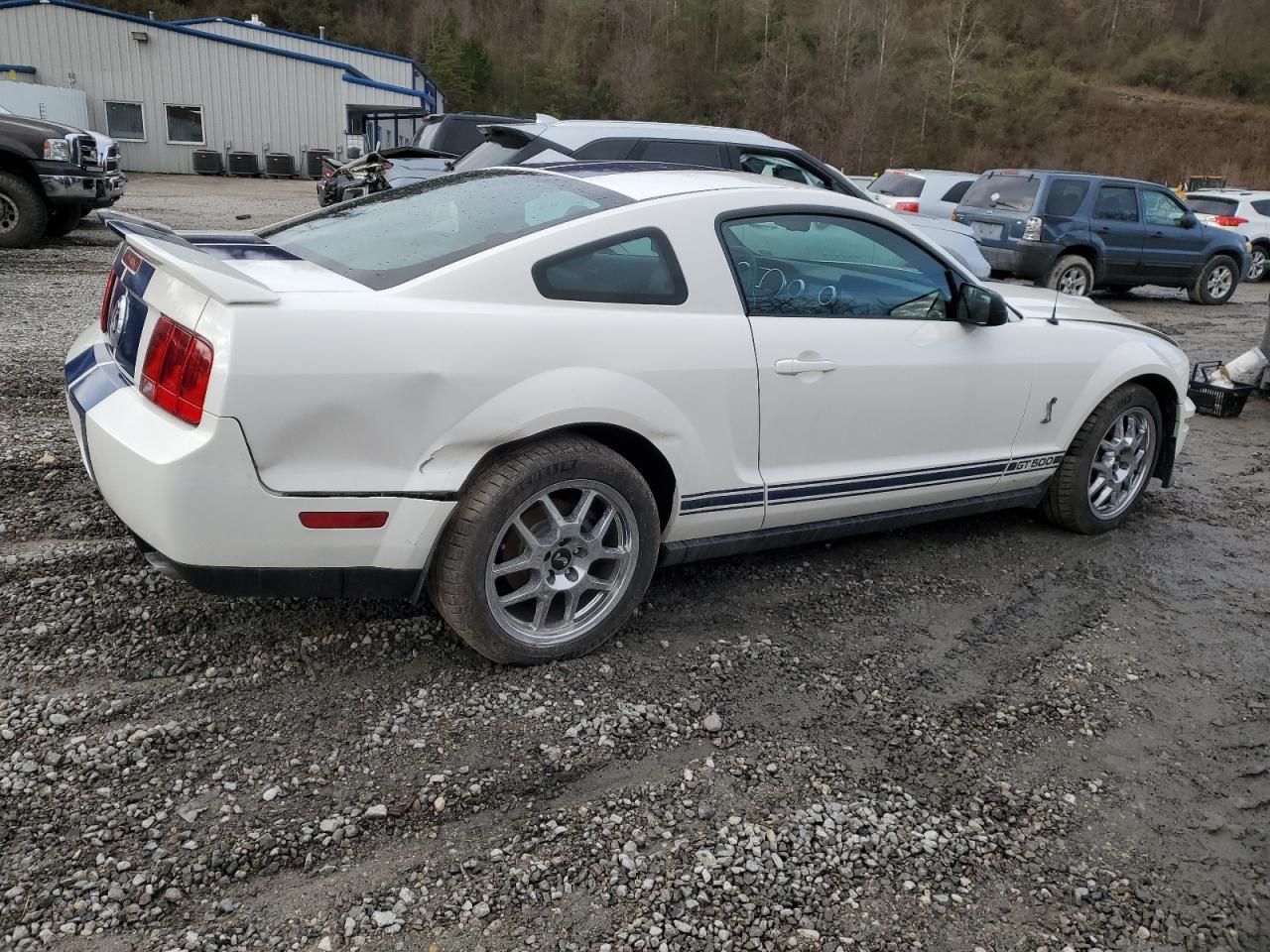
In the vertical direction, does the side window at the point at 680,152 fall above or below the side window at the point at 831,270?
above

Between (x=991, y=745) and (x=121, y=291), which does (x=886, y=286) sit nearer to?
(x=991, y=745)

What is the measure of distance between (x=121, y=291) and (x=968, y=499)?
333 cm

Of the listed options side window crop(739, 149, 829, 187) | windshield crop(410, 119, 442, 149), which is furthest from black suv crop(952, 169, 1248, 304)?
windshield crop(410, 119, 442, 149)

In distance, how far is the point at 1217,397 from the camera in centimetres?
738

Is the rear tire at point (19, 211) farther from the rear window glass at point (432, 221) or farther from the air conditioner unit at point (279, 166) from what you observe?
the air conditioner unit at point (279, 166)

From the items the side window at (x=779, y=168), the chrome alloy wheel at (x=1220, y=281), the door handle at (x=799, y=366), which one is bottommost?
the chrome alloy wheel at (x=1220, y=281)

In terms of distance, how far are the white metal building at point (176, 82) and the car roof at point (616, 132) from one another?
Answer: 90.6 ft

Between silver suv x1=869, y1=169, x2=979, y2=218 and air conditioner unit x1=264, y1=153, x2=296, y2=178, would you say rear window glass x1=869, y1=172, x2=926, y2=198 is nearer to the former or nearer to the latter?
silver suv x1=869, y1=169, x2=979, y2=218

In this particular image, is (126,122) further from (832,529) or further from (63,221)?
(832,529)

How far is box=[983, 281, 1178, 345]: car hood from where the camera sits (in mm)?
4508

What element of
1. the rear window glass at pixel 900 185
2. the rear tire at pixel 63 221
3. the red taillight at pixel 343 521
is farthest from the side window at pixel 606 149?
the rear window glass at pixel 900 185

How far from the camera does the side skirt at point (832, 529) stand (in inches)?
140

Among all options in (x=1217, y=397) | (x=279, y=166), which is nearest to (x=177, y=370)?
(x=1217, y=397)

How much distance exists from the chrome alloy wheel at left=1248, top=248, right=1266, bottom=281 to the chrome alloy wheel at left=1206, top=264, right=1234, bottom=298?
4151mm
